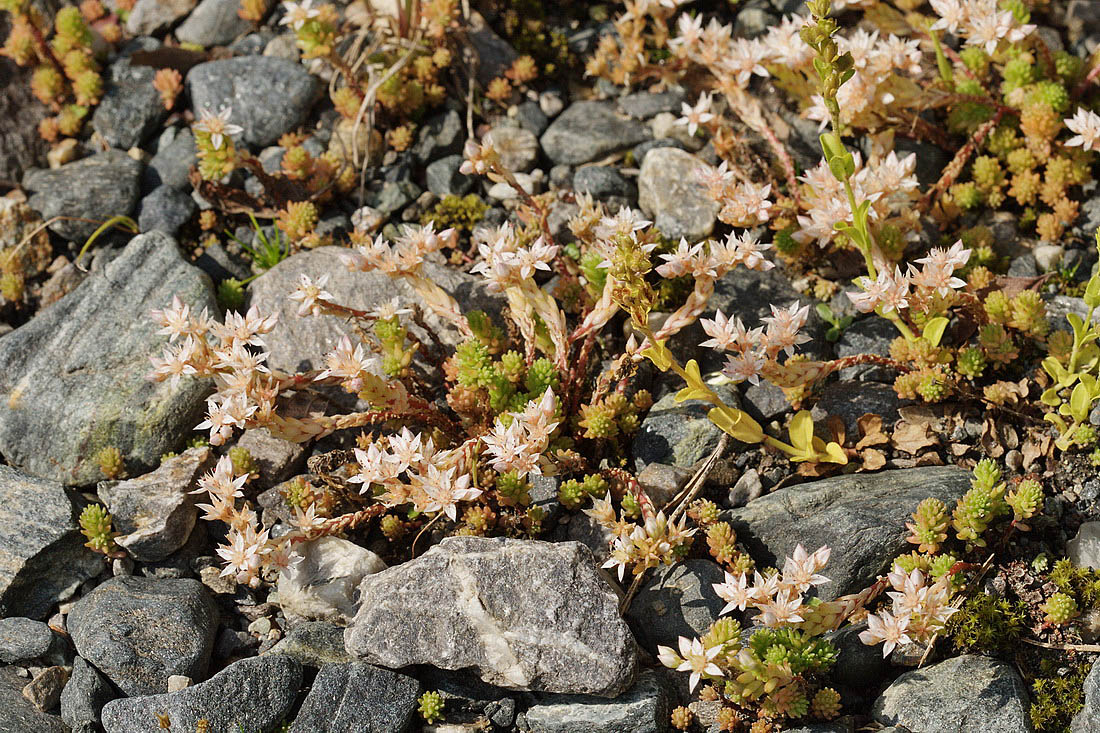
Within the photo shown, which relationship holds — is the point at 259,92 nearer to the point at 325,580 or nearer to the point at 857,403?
the point at 325,580

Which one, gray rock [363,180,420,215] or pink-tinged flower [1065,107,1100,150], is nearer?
pink-tinged flower [1065,107,1100,150]

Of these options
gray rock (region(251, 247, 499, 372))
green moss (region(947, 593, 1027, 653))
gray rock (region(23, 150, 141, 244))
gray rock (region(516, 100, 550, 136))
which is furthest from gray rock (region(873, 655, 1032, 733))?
gray rock (region(23, 150, 141, 244))

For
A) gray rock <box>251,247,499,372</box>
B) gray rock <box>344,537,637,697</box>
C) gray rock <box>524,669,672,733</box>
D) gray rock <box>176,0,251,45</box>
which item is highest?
gray rock <box>176,0,251,45</box>

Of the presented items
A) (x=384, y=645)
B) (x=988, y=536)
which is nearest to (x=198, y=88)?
(x=384, y=645)

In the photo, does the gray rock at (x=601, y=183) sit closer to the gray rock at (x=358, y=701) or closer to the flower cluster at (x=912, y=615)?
the flower cluster at (x=912, y=615)

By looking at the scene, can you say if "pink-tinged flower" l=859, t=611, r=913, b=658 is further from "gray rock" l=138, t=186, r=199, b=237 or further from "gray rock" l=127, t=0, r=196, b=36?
"gray rock" l=127, t=0, r=196, b=36

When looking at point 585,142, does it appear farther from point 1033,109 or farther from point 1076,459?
point 1076,459
